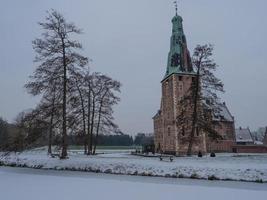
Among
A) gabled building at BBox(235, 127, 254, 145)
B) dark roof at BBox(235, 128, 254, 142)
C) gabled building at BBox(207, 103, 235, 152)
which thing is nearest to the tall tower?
gabled building at BBox(207, 103, 235, 152)

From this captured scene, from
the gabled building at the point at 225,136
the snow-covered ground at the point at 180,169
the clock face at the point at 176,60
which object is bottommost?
the snow-covered ground at the point at 180,169

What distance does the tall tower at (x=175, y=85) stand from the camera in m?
41.2

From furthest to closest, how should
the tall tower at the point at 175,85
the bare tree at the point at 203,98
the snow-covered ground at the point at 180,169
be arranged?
the tall tower at the point at 175,85 < the bare tree at the point at 203,98 < the snow-covered ground at the point at 180,169

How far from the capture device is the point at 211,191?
11.5 metres

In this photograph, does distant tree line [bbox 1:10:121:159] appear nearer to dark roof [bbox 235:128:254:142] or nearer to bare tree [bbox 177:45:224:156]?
bare tree [bbox 177:45:224:156]

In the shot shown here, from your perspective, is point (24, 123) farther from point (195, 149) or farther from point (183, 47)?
point (183, 47)

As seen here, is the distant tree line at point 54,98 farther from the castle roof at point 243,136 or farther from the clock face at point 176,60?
the castle roof at point 243,136

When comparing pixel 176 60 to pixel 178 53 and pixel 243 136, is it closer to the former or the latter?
pixel 178 53

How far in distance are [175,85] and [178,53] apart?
17.2ft

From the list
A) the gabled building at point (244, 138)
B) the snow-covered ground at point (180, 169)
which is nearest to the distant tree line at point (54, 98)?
the snow-covered ground at point (180, 169)

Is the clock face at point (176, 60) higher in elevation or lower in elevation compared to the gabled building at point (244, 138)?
higher

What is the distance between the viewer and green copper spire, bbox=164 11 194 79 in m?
43.8

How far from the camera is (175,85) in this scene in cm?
4269

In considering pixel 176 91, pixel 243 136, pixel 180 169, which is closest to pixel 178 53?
pixel 176 91
